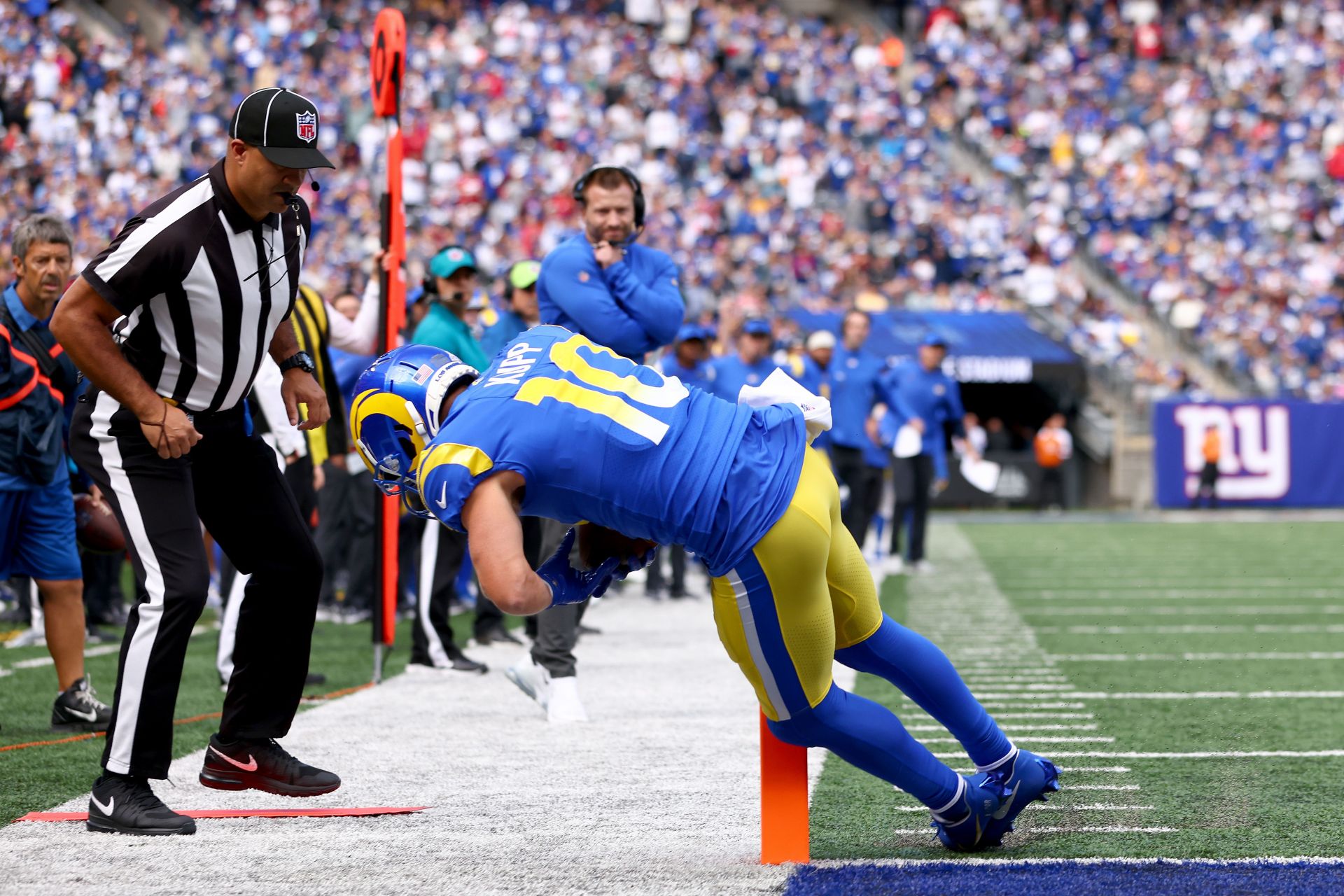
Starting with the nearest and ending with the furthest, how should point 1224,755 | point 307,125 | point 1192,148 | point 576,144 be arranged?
point 307,125 → point 1224,755 → point 576,144 → point 1192,148

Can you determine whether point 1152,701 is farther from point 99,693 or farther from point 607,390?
point 99,693

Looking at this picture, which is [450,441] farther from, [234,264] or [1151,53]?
[1151,53]

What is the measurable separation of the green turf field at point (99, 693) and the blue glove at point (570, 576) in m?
1.76

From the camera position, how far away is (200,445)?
416 centimetres

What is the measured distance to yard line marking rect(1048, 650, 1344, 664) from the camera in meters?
7.61

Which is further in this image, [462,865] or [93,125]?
[93,125]

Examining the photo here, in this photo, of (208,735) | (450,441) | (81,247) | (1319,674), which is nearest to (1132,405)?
(81,247)

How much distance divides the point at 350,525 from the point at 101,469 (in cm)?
627

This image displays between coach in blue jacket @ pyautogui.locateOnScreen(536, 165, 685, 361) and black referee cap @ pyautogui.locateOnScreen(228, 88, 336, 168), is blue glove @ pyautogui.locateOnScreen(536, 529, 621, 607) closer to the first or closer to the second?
black referee cap @ pyautogui.locateOnScreen(228, 88, 336, 168)

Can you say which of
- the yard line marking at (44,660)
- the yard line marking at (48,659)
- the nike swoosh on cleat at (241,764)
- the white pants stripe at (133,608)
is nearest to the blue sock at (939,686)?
the nike swoosh on cleat at (241,764)

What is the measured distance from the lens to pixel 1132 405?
23.8m

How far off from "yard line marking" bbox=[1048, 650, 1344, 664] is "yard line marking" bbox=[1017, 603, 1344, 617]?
1.84m

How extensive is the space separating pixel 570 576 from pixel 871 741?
76cm

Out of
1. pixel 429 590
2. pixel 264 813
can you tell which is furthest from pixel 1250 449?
pixel 264 813
